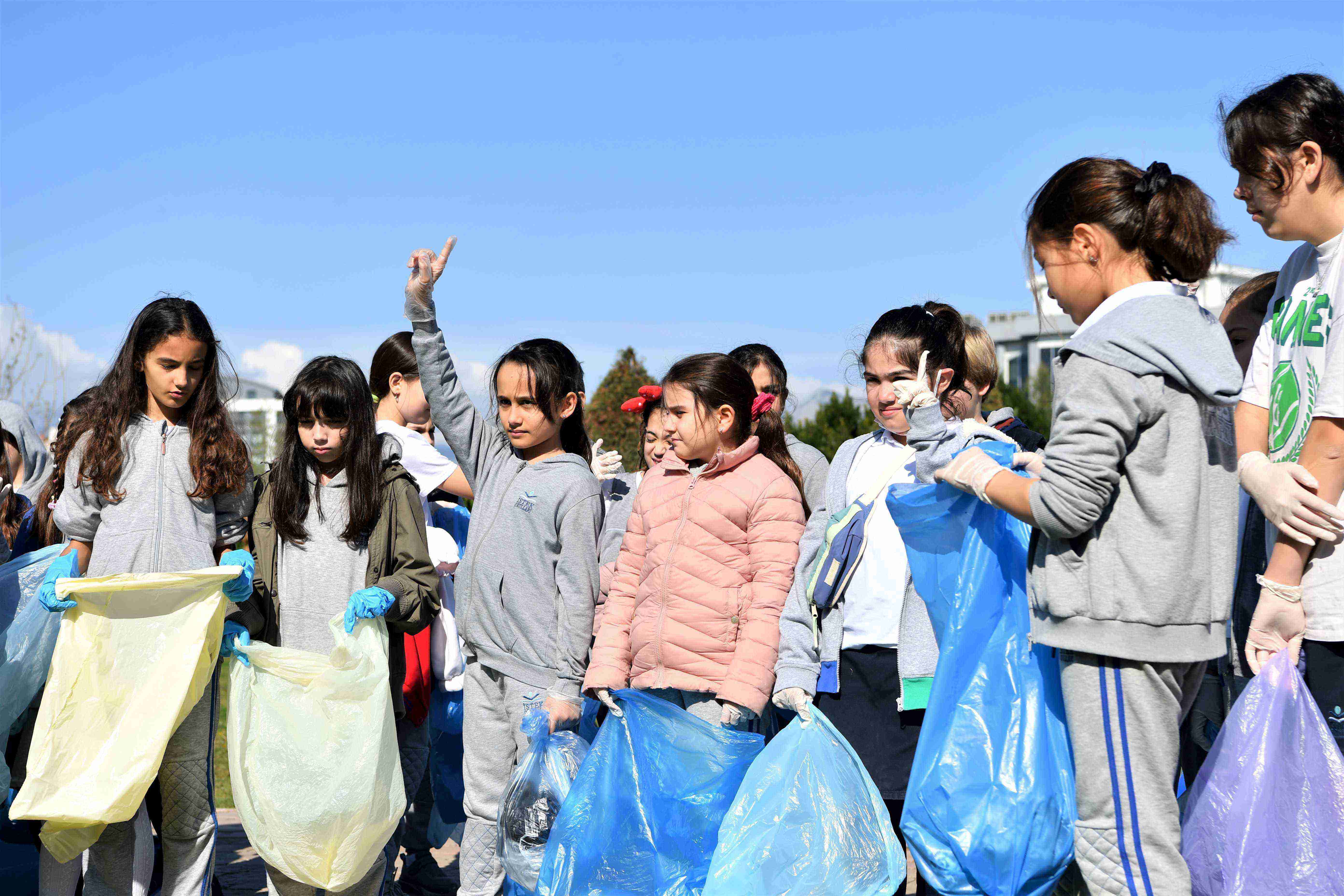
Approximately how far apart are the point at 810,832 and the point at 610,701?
705 mm

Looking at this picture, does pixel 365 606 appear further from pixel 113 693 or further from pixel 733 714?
pixel 733 714

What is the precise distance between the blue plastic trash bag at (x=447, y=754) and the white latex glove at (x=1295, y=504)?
2.67 m

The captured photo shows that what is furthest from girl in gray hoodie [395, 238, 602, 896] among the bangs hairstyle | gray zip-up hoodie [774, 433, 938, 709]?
the bangs hairstyle

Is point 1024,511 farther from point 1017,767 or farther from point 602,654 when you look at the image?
point 602,654

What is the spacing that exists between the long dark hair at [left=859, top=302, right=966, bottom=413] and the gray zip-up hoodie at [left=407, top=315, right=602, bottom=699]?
103cm

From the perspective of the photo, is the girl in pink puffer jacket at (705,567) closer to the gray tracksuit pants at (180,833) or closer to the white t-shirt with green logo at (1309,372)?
the gray tracksuit pants at (180,833)

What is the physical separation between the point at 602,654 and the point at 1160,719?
163 cm

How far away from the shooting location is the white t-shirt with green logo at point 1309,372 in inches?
88.3

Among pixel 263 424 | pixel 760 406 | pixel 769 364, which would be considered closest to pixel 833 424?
pixel 263 424

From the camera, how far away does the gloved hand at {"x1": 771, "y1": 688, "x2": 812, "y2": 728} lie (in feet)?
9.16

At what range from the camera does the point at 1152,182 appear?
2.25 metres

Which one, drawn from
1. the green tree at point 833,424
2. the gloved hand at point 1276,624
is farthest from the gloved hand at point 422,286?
the green tree at point 833,424

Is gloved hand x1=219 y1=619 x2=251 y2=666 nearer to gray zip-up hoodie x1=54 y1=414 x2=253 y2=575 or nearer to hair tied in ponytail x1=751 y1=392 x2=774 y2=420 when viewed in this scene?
gray zip-up hoodie x1=54 y1=414 x2=253 y2=575

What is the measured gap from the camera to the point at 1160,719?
215 centimetres
